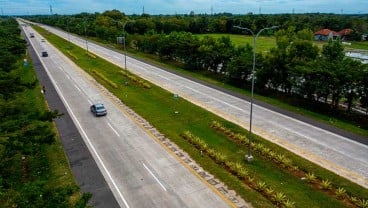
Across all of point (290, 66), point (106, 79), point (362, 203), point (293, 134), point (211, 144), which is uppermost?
point (290, 66)

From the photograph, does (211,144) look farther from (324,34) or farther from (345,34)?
(345,34)

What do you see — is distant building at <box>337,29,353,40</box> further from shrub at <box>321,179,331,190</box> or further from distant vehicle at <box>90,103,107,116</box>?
shrub at <box>321,179,331,190</box>

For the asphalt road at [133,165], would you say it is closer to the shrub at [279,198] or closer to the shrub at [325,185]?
the shrub at [279,198]

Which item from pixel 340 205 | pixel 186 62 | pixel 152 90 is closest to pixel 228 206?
pixel 340 205

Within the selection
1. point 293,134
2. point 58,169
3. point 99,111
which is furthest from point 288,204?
point 99,111

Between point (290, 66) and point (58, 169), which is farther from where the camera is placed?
point (290, 66)

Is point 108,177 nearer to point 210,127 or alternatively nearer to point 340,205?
point 210,127
